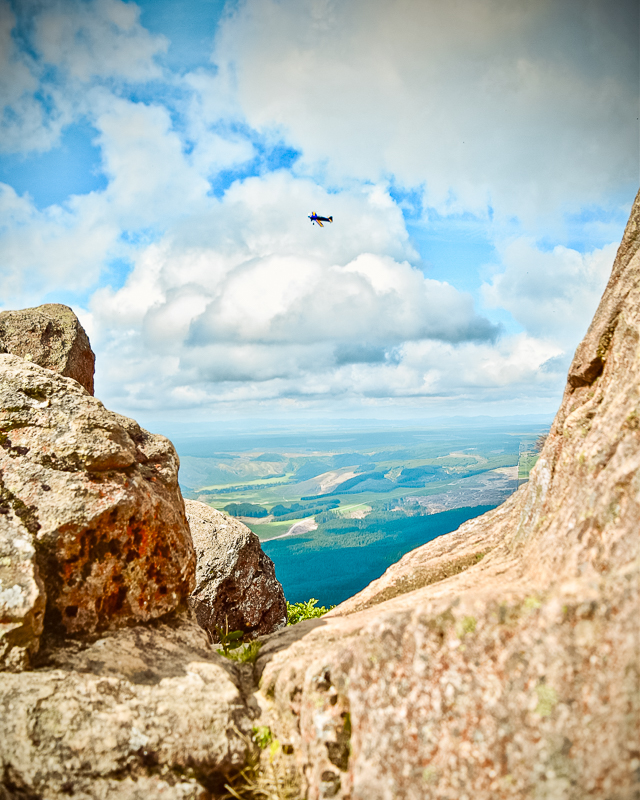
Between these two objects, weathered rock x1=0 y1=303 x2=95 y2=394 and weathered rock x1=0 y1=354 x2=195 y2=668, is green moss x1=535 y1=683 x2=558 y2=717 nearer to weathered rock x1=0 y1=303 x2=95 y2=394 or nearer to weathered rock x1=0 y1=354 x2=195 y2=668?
weathered rock x1=0 y1=354 x2=195 y2=668

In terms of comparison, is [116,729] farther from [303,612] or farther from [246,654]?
[303,612]

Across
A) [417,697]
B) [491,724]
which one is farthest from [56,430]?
[491,724]

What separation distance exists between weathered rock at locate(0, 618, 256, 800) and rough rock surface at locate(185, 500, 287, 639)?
44.2 feet

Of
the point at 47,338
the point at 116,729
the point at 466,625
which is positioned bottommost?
the point at 116,729

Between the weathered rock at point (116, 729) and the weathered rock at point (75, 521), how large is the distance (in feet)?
2.81

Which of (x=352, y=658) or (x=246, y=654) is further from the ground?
(x=352, y=658)

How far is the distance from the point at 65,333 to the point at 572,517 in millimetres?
18589

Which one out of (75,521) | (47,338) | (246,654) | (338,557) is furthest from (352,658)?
(338,557)

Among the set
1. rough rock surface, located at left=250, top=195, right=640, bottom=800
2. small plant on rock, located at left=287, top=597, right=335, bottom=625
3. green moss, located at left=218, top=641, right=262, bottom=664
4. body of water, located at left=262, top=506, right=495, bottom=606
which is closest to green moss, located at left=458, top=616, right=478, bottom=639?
rough rock surface, located at left=250, top=195, right=640, bottom=800

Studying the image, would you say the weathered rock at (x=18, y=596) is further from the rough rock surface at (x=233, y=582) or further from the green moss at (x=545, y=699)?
the rough rock surface at (x=233, y=582)

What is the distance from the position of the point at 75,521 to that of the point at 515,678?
824 cm

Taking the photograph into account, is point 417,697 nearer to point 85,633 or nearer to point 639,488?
point 639,488

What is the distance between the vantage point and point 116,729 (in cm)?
684

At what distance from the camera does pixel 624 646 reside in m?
5.02
